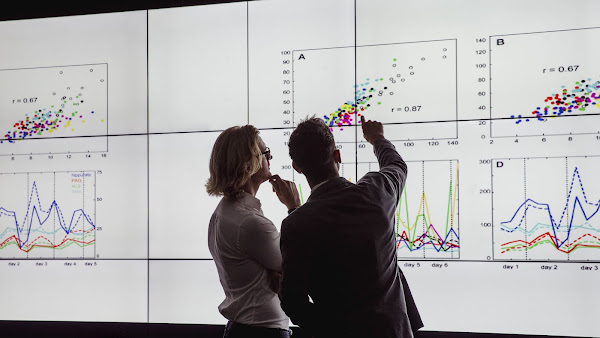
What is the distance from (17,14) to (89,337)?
185 cm

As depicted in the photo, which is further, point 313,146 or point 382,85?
point 382,85

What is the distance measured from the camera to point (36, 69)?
3219 mm

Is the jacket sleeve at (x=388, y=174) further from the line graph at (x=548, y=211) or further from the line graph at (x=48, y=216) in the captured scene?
the line graph at (x=48, y=216)

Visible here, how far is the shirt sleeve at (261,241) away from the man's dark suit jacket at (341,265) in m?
0.16

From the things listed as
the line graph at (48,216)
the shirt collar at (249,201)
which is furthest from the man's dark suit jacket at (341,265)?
the line graph at (48,216)

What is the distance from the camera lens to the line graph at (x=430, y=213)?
8.71ft

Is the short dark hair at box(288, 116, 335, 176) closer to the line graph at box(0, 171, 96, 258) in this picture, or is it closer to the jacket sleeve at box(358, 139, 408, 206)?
the jacket sleeve at box(358, 139, 408, 206)

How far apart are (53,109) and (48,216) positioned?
0.59 metres

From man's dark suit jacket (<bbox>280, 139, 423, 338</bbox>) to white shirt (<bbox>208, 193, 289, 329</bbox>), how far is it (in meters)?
0.17

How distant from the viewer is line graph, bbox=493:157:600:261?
252 centimetres

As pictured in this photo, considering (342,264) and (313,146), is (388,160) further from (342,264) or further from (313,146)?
(342,264)

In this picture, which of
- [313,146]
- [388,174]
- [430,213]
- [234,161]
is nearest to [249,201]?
[234,161]

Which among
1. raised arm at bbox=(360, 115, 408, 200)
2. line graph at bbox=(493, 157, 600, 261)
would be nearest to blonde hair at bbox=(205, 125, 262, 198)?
raised arm at bbox=(360, 115, 408, 200)

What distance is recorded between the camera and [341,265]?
5.47ft
